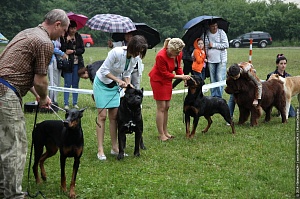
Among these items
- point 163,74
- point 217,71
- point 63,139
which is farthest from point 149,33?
point 63,139

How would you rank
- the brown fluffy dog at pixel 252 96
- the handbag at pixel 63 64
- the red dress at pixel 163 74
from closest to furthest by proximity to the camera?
the red dress at pixel 163 74 < the brown fluffy dog at pixel 252 96 < the handbag at pixel 63 64

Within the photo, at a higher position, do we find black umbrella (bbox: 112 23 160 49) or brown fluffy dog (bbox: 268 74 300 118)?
black umbrella (bbox: 112 23 160 49)

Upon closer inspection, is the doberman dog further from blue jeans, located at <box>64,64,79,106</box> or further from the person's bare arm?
blue jeans, located at <box>64,64,79,106</box>

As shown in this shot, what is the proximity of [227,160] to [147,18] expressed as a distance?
57071 millimetres

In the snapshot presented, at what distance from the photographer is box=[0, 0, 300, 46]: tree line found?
177 feet

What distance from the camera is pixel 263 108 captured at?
9.30 m

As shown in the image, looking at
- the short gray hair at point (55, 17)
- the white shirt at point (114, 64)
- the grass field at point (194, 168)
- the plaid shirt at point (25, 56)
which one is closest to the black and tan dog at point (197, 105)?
the grass field at point (194, 168)

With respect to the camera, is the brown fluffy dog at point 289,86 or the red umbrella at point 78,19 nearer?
the brown fluffy dog at point 289,86

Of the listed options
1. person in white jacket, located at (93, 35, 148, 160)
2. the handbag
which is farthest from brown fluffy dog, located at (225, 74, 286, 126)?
the handbag

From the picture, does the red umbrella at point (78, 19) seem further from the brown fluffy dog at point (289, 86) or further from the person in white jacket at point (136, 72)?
the brown fluffy dog at point (289, 86)

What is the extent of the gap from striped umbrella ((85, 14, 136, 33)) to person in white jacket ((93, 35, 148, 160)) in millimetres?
3258

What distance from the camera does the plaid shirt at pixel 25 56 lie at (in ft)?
14.1

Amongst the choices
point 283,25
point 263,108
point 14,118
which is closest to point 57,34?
point 14,118

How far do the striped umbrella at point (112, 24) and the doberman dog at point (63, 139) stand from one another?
468 cm
